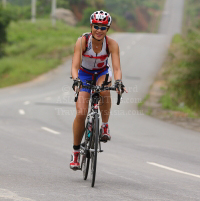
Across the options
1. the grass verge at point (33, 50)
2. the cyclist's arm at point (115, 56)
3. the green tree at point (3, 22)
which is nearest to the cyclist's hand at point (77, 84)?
the cyclist's arm at point (115, 56)

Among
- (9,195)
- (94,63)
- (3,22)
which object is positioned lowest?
(9,195)

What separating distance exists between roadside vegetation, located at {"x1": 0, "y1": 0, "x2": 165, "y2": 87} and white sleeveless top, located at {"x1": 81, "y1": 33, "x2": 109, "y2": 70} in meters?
29.1

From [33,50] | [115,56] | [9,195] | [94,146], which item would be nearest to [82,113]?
[94,146]

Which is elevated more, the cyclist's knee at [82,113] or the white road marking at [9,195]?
the cyclist's knee at [82,113]

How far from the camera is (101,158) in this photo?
31.0 feet

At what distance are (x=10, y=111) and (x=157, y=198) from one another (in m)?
12.9

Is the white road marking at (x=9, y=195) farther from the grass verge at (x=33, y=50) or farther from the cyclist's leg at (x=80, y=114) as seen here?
the grass verge at (x=33, y=50)

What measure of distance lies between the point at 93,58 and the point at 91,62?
3.2 inches

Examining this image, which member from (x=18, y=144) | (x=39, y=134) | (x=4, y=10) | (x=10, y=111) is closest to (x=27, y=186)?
(x=18, y=144)

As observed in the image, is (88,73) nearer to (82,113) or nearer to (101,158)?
(82,113)

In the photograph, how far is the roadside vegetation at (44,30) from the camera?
4078cm

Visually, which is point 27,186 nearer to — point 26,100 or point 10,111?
point 10,111

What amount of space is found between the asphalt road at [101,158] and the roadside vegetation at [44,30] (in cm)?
1790

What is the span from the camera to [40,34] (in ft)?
196
